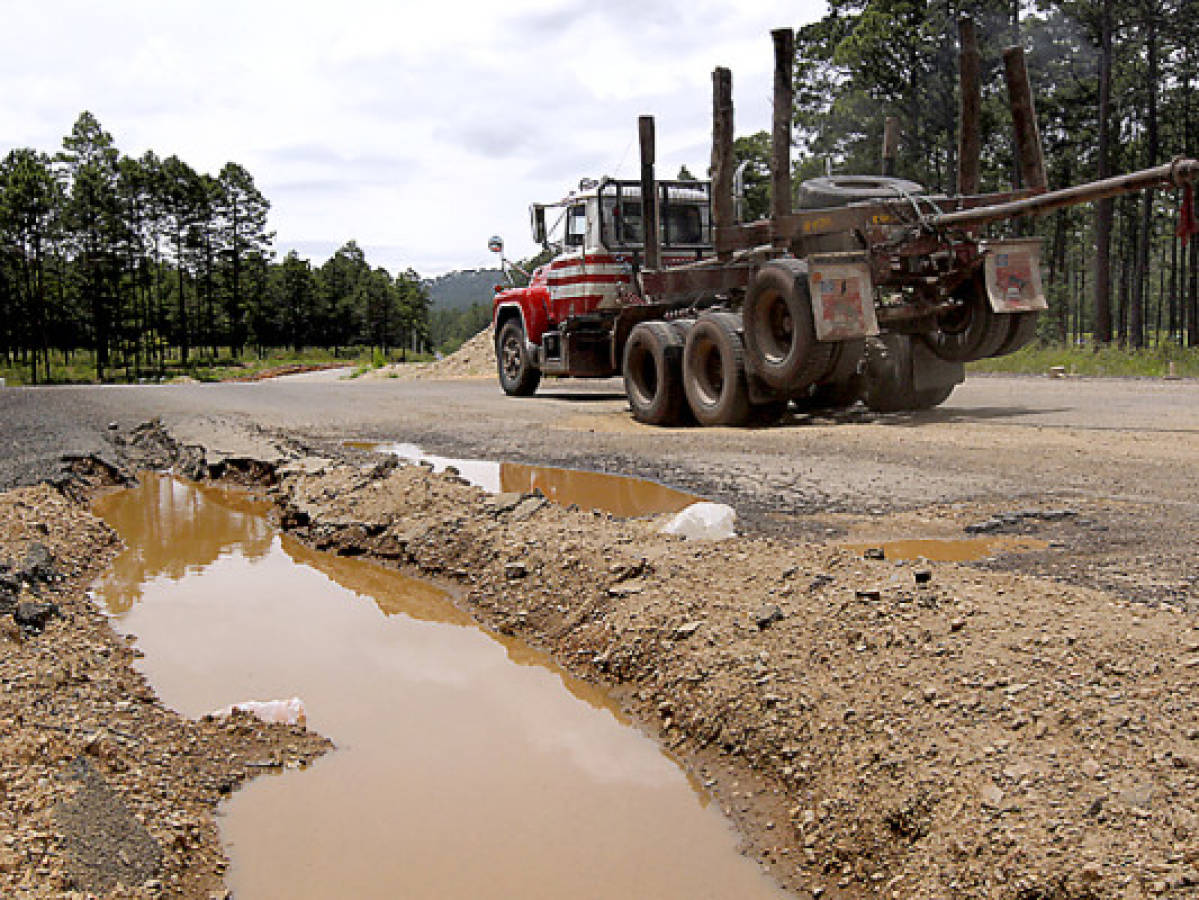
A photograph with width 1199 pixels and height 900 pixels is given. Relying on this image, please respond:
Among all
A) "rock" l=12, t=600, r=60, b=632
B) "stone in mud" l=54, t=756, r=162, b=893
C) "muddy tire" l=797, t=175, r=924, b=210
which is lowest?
"stone in mud" l=54, t=756, r=162, b=893

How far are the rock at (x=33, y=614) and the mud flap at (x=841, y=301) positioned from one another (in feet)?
22.3

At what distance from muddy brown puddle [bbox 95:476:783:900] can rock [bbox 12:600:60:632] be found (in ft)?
1.46

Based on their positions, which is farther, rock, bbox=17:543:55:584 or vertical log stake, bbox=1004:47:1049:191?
vertical log stake, bbox=1004:47:1049:191

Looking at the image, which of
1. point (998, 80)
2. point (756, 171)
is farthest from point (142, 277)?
point (998, 80)

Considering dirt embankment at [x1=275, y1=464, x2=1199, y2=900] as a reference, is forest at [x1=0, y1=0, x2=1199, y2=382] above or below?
above

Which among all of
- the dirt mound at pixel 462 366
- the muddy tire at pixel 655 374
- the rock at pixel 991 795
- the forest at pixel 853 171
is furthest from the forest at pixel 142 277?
the rock at pixel 991 795

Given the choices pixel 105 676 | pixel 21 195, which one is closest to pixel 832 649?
pixel 105 676

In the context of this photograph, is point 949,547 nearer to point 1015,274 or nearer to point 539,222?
point 1015,274

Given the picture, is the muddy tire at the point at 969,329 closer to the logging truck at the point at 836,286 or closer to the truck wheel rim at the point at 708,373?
the logging truck at the point at 836,286

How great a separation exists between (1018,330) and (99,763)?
30.5 feet

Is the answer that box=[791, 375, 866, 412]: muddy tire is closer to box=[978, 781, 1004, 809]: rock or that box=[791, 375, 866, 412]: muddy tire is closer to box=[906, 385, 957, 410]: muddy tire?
box=[906, 385, 957, 410]: muddy tire

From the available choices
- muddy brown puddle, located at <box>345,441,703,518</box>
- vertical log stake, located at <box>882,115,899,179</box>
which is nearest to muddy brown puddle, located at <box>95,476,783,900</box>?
muddy brown puddle, located at <box>345,441,703,518</box>

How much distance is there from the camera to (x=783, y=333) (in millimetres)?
10242

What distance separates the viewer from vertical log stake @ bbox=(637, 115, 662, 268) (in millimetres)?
12992
